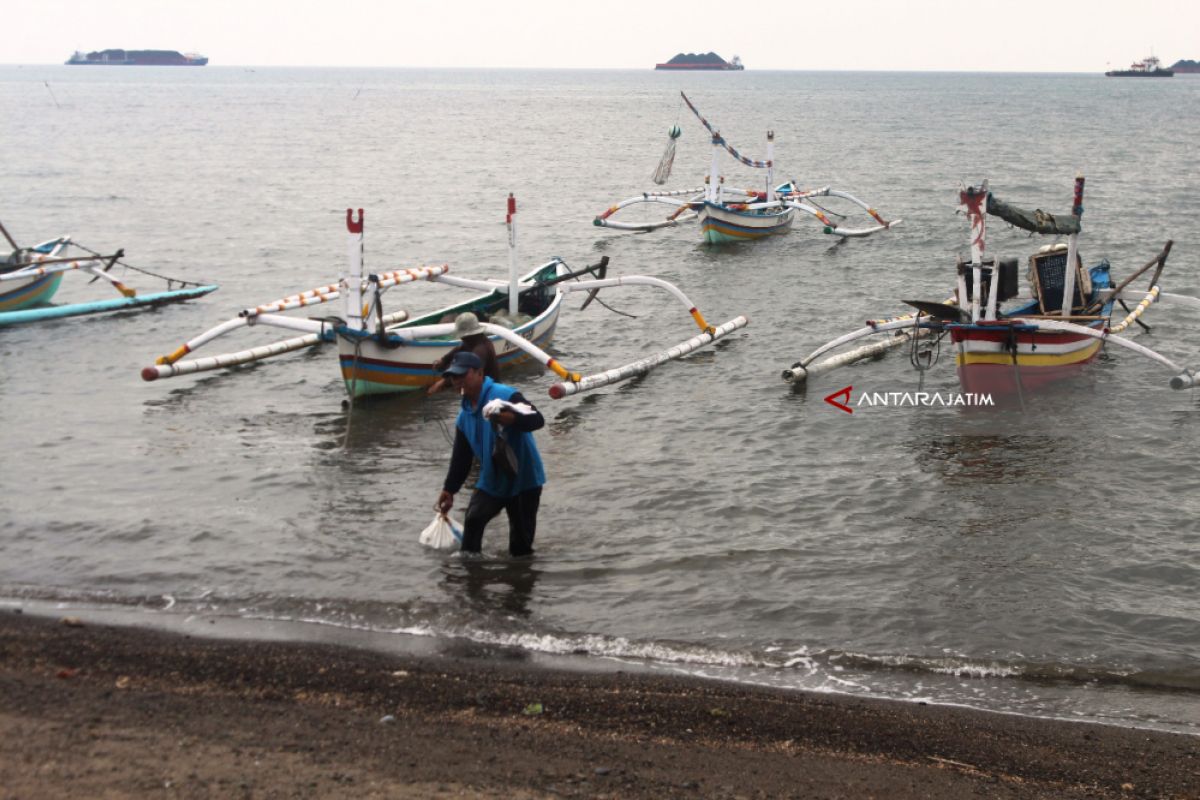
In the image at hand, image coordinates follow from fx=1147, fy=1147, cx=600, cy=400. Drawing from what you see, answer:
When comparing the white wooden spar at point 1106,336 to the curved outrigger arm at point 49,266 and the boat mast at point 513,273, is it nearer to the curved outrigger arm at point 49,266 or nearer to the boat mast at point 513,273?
the boat mast at point 513,273

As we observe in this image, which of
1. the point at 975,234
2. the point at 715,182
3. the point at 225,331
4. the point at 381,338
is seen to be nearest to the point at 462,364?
the point at 381,338

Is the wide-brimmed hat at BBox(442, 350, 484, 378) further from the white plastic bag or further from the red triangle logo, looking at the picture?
the red triangle logo

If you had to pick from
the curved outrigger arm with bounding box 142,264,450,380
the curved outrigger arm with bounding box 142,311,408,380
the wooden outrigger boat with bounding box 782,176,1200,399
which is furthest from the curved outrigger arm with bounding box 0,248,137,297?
the wooden outrigger boat with bounding box 782,176,1200,399

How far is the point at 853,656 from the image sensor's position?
29.6 ft

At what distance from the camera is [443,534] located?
421 inches

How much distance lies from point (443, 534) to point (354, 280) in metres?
5.43

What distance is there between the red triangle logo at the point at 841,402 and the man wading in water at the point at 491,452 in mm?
7622

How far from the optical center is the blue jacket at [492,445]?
9.12 meters

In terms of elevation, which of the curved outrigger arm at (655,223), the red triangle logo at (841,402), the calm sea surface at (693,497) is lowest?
the calm sea surface at (693,497)

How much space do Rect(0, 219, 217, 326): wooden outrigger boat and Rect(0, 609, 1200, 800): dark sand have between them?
14.6 metres

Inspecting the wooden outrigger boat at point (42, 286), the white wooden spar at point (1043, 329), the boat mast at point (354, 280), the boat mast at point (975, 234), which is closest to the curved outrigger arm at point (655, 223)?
the wooden outrigger boat at point (42, 286)

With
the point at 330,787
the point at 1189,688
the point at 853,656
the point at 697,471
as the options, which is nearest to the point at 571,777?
the point at 330,787

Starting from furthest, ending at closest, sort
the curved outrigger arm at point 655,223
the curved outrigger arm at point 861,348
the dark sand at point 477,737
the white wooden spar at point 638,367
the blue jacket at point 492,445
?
the curved outrigger arm at point 655,223 < the curved outrigger arm at point 861,348 < the white wooden spar at point 638,367 < the blue jacket at point 492,445 < the dark sand at point 477,737

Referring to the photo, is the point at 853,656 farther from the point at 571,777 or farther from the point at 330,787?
the point at 330,787
